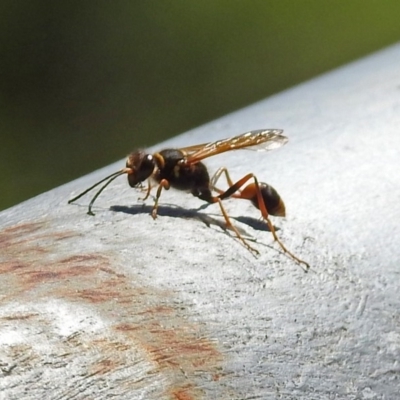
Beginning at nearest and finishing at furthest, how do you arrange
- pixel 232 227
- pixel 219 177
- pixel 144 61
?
pixel 232 227 → pixel 219 177 → pixel 144 61

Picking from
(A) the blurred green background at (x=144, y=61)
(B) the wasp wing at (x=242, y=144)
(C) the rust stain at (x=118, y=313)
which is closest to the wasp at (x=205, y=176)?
(B) the wasp wing at (x=242, y=144)

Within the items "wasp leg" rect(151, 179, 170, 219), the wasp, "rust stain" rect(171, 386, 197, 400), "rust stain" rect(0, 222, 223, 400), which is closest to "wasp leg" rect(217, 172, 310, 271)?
the wasp

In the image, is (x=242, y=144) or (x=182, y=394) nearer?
(x=182, y=394)

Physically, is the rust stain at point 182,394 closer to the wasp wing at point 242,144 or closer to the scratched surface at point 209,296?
the scratched surface at point 209,296

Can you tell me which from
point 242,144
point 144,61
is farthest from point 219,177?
point 144,61

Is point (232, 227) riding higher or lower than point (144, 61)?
higher

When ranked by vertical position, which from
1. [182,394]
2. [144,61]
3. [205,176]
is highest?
[182,394]

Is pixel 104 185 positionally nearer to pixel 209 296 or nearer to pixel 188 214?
pixel 188 214
